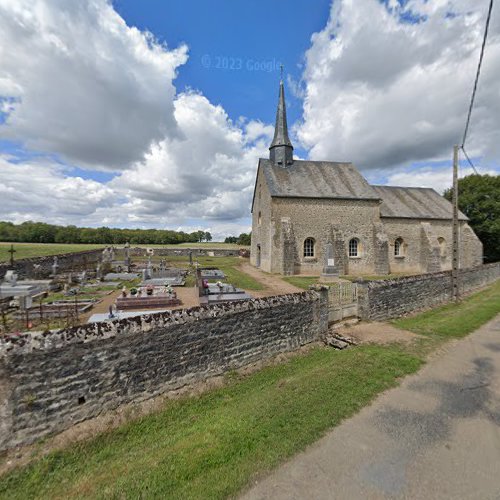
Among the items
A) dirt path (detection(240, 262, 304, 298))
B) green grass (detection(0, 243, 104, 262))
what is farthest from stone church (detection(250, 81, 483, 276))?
green grass (detection(0, 243, 104, 262))

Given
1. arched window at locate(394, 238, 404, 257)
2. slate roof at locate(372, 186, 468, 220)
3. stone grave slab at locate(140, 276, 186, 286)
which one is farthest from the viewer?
slate roof at locate(372, 186, 468, 220)

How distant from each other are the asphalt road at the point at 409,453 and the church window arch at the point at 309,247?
17759 millimetres

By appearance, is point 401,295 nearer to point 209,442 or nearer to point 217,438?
point 217,438

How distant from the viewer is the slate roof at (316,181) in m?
22.9

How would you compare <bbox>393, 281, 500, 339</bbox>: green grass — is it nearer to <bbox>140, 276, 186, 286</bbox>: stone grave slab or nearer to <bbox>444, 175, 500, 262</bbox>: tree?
<bbox>140, 276, 186, 286</bbox>: stone grave slab

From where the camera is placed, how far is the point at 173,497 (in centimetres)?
286

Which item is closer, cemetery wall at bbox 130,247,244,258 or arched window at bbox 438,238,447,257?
arched window at bbox 438,238,447,257

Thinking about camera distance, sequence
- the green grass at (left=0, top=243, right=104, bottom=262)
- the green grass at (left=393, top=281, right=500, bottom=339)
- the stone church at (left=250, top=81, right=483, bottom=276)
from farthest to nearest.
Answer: the green grass at (left=0, top=243, right=104, bottom=262) < the stone church at (left=250, top=81, right=483, bottom=276) < the green grass at (left=393, top=281, right=500, bottom=339)

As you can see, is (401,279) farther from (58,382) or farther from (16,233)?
(16,233)

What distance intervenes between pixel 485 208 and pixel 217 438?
43914mm

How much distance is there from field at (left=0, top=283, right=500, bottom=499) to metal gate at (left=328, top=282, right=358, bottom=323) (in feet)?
8.86

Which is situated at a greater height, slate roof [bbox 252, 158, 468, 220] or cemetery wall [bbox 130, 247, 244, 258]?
slate roof [bbox 252, 158, 468, 220]

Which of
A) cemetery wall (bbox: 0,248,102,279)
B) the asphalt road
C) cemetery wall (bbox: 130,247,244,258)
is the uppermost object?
cemetery wall (bbox: 130,247,244,258)

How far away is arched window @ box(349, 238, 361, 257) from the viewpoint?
23594 millimetres
